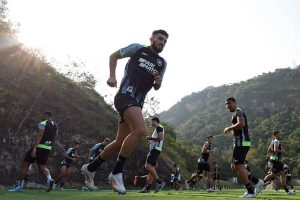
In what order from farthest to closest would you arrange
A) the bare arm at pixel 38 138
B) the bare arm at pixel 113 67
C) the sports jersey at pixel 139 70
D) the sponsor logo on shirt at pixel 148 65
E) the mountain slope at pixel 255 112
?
the mountain slope at pixel 255 112
the bare arm at pixel 38 138
the sponsor logo on shirt at pixel 148 65
the sports jersey at pixel 139 70
the bare arm at pixel 113 67

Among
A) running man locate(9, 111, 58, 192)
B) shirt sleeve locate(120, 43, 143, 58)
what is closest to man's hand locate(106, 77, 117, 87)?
shirt sleeve locate(120, 43, 143, 58)

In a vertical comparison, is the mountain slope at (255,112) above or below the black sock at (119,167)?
above

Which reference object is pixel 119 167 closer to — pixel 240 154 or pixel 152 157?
pixel 240 154

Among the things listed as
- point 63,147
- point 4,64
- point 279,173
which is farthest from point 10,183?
point 279,173

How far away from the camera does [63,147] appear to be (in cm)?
2438

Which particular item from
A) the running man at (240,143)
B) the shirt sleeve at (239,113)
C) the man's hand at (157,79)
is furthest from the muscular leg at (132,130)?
the shirt sleeve at (239,113)

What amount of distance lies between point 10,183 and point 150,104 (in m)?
46.1

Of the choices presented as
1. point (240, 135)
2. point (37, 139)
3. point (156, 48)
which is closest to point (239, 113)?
point (240, 135)

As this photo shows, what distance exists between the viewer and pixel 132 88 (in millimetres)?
6227

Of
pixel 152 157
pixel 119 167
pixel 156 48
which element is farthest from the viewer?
pixel 152 157

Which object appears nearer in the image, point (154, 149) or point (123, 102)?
point (123, 102)

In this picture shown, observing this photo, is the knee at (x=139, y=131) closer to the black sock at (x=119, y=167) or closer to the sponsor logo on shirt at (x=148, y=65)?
the black sock at (x=119, y=167)

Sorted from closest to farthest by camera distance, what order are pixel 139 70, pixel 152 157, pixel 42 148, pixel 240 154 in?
pixel 139 70 → pixel 240 154 → pixel 42 148 → pixel 152 157

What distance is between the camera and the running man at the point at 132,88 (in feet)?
19.6
